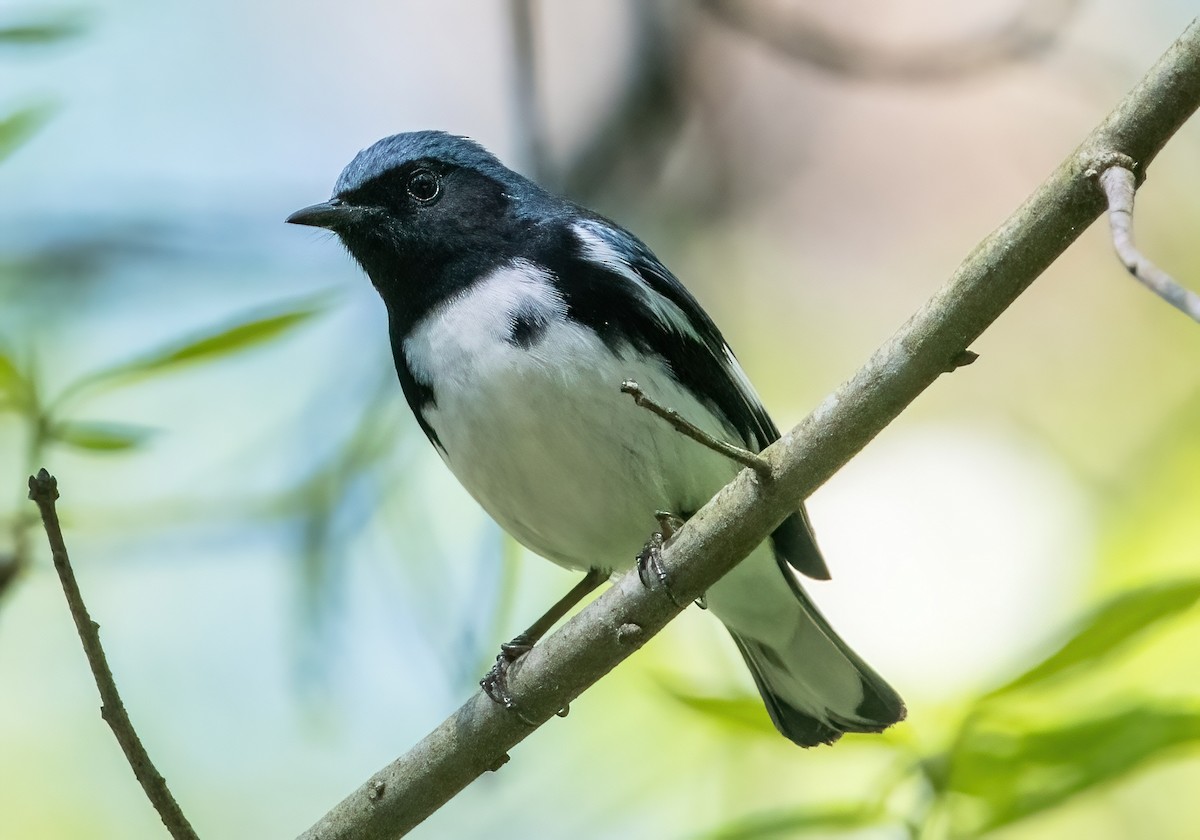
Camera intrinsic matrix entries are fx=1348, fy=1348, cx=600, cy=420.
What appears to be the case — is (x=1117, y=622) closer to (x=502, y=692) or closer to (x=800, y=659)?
(x=502, y=692)

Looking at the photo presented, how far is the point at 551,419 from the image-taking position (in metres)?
3.37

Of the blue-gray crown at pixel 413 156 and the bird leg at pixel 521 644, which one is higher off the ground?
the blue-gray crown at pixel 413 156

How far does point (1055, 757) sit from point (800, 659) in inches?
74.9

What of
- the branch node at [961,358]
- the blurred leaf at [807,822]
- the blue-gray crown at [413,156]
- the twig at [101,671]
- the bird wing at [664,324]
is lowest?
the blurred leaf at [807,822]

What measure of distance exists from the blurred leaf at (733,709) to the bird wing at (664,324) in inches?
33.1

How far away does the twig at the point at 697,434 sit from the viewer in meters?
2.31

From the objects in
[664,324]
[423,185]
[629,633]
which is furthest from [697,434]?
[423,185]

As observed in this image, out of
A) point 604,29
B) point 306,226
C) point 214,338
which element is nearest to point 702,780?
point 306,226

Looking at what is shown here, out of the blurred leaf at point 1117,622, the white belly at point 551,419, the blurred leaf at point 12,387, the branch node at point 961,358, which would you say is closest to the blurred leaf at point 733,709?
the blurred leaf at point 1117,622

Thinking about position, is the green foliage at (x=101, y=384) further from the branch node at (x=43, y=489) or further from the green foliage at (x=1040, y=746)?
the green foliage at (x=1040, y=746)

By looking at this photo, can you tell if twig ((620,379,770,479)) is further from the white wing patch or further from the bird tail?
the bird tail

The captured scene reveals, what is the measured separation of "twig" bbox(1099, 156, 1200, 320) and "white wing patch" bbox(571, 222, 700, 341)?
1.50 meters

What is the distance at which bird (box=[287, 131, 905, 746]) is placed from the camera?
3375 millimetres

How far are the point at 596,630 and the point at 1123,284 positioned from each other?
4790 mm
